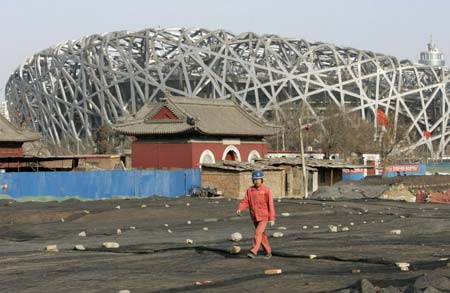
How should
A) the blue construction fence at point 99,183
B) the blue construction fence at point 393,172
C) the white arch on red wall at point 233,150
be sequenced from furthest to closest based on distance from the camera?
the blue construction fence at point 393,172 → the white arch on red wall at point 233,150 → the blue construction fence at point 99,183

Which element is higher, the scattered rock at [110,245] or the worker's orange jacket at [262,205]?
the worker's orange jacket at [262,205]

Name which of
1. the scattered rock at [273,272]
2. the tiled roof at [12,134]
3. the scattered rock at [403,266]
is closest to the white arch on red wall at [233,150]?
the tiled roof at [12,134]

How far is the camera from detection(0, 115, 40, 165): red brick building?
43.5 m

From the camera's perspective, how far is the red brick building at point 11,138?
43531 millimetres

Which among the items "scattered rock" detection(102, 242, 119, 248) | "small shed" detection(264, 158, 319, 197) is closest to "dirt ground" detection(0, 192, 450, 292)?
"scattered rock" detection(102, 242, 119, 248)

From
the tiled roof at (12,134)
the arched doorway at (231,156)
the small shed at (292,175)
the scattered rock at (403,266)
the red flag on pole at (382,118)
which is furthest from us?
the red flag on pole at (382,118)

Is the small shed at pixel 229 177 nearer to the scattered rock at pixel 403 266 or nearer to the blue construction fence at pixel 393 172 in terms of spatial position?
the blue construction fence at pixel 393 172

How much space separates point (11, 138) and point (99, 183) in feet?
35.4

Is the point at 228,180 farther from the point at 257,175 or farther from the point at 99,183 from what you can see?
the point at 257,175

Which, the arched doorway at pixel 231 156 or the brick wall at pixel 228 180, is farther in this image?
the arched doorway at pixel 231 156

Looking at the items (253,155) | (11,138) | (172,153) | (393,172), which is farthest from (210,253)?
(393,172)

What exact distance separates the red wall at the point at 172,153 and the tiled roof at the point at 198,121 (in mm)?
786

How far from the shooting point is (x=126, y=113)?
96562 mm

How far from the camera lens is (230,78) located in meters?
96.3
